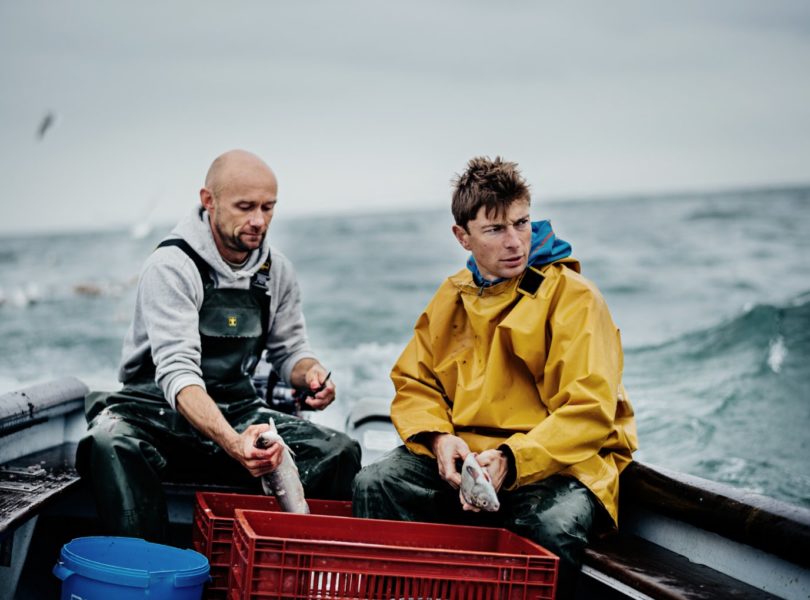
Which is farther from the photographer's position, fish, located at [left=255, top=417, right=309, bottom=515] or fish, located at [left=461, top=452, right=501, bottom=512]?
fish, located at [left=255, top=417, right=309, bottom=515]

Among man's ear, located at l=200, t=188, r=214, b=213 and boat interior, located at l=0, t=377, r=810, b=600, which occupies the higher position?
man's ear, located at l=200, t=188, r=214, b=213

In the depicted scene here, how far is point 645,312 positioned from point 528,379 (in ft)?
38.5

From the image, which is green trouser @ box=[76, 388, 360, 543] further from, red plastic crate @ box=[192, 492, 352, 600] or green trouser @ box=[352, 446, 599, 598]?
green trouser @ box=[352, 446, 599, 598]

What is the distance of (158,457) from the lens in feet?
10.2

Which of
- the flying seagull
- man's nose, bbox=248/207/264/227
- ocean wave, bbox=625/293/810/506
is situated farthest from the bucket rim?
the flying seagull

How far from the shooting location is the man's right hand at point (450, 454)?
2746mm

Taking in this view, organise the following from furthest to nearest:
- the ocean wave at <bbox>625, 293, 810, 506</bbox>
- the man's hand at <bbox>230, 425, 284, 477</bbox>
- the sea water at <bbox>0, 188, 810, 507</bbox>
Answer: the sea water at <bbox>0, 188, 810, 507</bbox>
the ocean wave at <bbox>625, 293, 810, 506</bbox>
the man's hand at <bbox>230, 425, 284, 477</bbox>

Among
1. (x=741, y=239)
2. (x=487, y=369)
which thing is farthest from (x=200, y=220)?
(x=741, y=239)

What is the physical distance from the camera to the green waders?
3289 mm

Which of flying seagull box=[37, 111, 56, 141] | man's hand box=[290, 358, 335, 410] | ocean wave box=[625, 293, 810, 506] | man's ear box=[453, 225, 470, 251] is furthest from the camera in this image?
flying seagull box=[37, 111, 56, 141]

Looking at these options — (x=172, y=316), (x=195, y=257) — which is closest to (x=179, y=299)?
(x=172, y=316)

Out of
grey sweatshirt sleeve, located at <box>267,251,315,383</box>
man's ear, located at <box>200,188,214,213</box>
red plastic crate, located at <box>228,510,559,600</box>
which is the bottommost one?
red plastic crate, located at <box>228,510,559,600</box>

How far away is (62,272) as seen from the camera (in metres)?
27.5

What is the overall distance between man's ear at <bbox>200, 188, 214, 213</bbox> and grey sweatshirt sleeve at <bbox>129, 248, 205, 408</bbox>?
22cm
